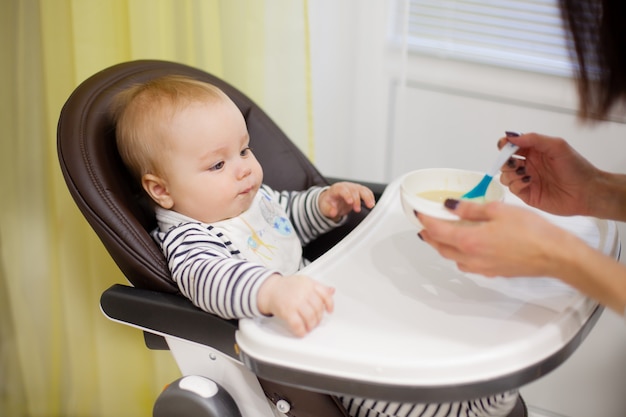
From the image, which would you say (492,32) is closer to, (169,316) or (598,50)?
(598,50)

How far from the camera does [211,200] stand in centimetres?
111

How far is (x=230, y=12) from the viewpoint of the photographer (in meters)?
1.47

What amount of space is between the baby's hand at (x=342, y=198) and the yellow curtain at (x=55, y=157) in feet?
1.35

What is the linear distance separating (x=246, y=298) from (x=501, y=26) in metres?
1.09

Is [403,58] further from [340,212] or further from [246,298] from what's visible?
[246,298]

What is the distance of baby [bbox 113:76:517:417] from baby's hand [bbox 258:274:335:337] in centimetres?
1

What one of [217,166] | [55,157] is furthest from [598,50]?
[55,157]

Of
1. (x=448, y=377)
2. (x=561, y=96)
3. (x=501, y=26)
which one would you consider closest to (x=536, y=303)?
(x=448, y=377)

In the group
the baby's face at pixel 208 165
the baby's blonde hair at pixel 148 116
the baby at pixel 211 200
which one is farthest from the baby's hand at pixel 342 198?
the baby's blonde hair at pixel 148 116

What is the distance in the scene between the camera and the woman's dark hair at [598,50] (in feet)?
2.99

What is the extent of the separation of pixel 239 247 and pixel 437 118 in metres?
0.85

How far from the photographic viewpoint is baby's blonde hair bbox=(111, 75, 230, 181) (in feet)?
3.55

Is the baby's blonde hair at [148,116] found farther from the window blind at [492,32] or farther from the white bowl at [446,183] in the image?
the window blind at [492,32]

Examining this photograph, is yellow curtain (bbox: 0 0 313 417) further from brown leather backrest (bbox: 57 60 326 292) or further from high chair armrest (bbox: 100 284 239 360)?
high chair armrest (bbox: 100 284 239 360)
